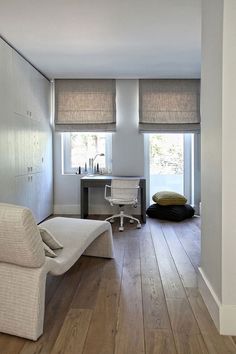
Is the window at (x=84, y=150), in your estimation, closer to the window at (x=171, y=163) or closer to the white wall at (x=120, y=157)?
the white wall at (x=120, y=157)

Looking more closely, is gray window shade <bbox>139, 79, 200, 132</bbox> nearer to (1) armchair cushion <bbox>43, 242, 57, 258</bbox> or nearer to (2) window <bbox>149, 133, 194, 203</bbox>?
(2) window <bbox>149, 133, 194, 203</bbox>

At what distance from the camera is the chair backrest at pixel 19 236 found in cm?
174

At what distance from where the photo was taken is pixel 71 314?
2.18 metres

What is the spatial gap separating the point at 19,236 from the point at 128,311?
98 cm

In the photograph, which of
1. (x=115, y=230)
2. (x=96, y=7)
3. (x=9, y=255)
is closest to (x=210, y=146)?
(x=9, y=255)

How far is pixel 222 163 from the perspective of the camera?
1902 millimetres

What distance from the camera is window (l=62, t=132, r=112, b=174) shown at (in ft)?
19.9

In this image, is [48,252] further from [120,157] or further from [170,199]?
[120,157]

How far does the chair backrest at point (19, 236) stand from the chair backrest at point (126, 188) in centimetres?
317

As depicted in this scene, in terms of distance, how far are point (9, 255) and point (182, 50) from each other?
137 inches

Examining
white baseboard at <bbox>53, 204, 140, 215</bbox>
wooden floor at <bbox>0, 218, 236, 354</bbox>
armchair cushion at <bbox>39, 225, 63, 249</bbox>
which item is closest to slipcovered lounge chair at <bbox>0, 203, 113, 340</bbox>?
wooden floor at <bbox>0, 218, 236, 354</bbox>

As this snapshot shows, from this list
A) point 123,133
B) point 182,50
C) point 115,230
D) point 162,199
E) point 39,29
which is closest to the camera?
point 39,29

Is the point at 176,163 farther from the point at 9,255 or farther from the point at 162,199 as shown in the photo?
the point at 9,255

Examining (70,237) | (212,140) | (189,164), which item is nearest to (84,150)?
(189,164)
